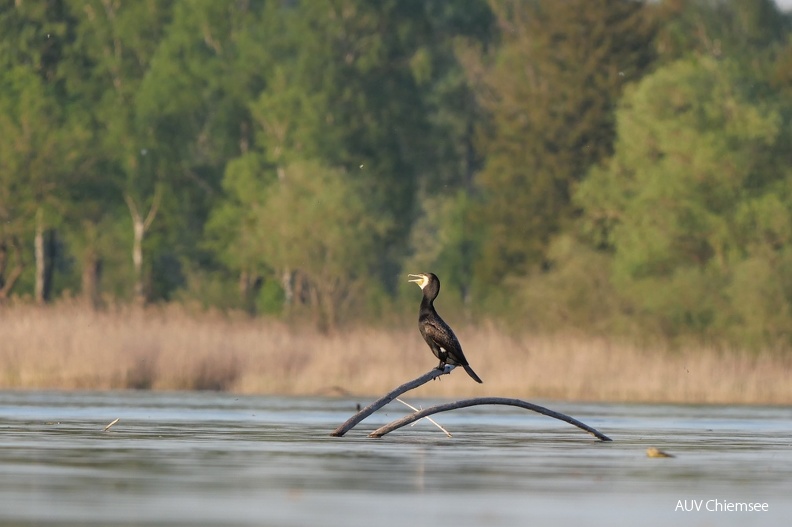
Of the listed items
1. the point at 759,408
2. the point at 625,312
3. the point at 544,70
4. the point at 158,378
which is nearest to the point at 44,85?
the point at 544,70

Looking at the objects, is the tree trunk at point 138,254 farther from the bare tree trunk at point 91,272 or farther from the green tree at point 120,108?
the bare tree trunk at point 91,272

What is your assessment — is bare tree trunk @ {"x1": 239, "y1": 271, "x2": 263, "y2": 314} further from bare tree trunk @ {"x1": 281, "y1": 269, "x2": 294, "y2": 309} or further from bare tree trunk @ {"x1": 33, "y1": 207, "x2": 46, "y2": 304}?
bare tree trunk @ {"x1": 33, "y1": 207, "x2": 46, "y2": 304}

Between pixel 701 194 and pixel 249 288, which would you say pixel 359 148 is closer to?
pixel 249 288

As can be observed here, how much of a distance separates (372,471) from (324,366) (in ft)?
75.3

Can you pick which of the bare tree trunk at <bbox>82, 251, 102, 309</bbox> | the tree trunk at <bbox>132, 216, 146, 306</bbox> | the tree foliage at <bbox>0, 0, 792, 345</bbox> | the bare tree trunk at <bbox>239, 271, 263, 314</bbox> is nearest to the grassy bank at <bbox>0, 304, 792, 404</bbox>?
the tree foliage at <bbox>0, 0, 792, 345</bbox>

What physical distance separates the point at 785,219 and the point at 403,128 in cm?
2350

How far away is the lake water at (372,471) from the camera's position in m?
16.8

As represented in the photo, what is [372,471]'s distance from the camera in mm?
20922

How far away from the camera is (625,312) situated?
5850 cm

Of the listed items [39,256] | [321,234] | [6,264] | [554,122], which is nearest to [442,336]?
[321,234]

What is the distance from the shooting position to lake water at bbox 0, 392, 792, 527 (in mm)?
16812

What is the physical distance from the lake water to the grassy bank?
775 cm

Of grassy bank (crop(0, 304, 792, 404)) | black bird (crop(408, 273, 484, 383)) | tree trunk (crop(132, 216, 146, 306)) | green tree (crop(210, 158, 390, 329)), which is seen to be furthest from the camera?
tree trunk (crop(132, 216, 146, 306))

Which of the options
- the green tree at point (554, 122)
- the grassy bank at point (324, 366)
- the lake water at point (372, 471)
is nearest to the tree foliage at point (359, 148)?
the green tree at point (554, 122)
